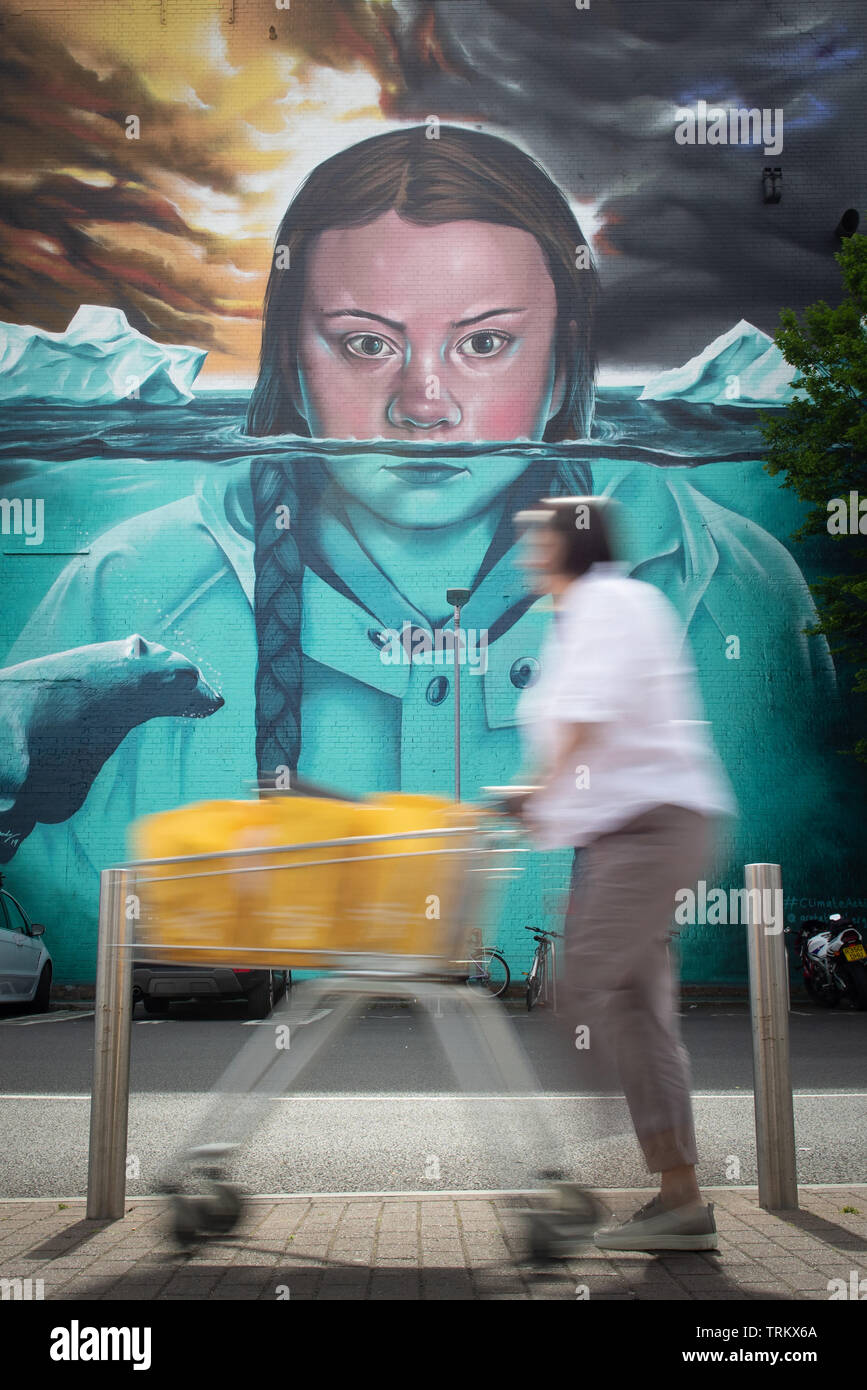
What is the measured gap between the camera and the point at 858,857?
17.3 meters

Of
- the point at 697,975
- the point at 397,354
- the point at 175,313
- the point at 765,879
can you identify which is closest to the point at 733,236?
the point at 397,354

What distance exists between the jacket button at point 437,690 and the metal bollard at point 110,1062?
1388cm

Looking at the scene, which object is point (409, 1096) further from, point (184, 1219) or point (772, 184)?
point (772, 184)

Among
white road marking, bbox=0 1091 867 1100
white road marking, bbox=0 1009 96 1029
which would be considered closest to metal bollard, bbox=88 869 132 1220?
white road marking, bbox=0 1091 867 1100

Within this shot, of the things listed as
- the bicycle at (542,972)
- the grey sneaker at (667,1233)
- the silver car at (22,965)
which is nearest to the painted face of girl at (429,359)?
the bicycle at (542,972)

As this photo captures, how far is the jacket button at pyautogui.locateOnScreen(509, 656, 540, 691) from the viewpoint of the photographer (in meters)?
17.7

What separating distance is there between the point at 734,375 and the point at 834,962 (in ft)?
30.1

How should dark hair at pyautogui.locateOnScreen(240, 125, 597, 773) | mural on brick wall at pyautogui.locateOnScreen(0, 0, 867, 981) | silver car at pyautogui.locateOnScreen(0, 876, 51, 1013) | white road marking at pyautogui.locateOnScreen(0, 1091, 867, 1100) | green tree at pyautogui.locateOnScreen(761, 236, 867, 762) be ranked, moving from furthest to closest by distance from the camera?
dark hair at pyautogui.locateOnScreen(240, 125, 597, 773)
mural on brick wall at pyautogui.locateOnScreen(0, 0, 867, 981)
green tree at pyautogui.locateOnScreen(761, 236, 867, 762)
silver car at pyautogui.locateOnScreen(0, 876, 51, 1013)
white road marking at pyautogui.locateOnScreen(0, 1091, 867, 1100)

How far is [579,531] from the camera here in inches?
134

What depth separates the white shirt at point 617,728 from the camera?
10.2 feet

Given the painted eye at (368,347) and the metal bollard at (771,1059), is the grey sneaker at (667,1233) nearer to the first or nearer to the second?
the metal bollard at (771,1059)

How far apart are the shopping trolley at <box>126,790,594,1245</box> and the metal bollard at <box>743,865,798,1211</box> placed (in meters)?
0.96

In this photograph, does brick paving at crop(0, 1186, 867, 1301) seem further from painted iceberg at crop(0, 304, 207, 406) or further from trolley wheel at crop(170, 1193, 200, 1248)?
painted iceberg at crop(0, 304, 207, 406)
